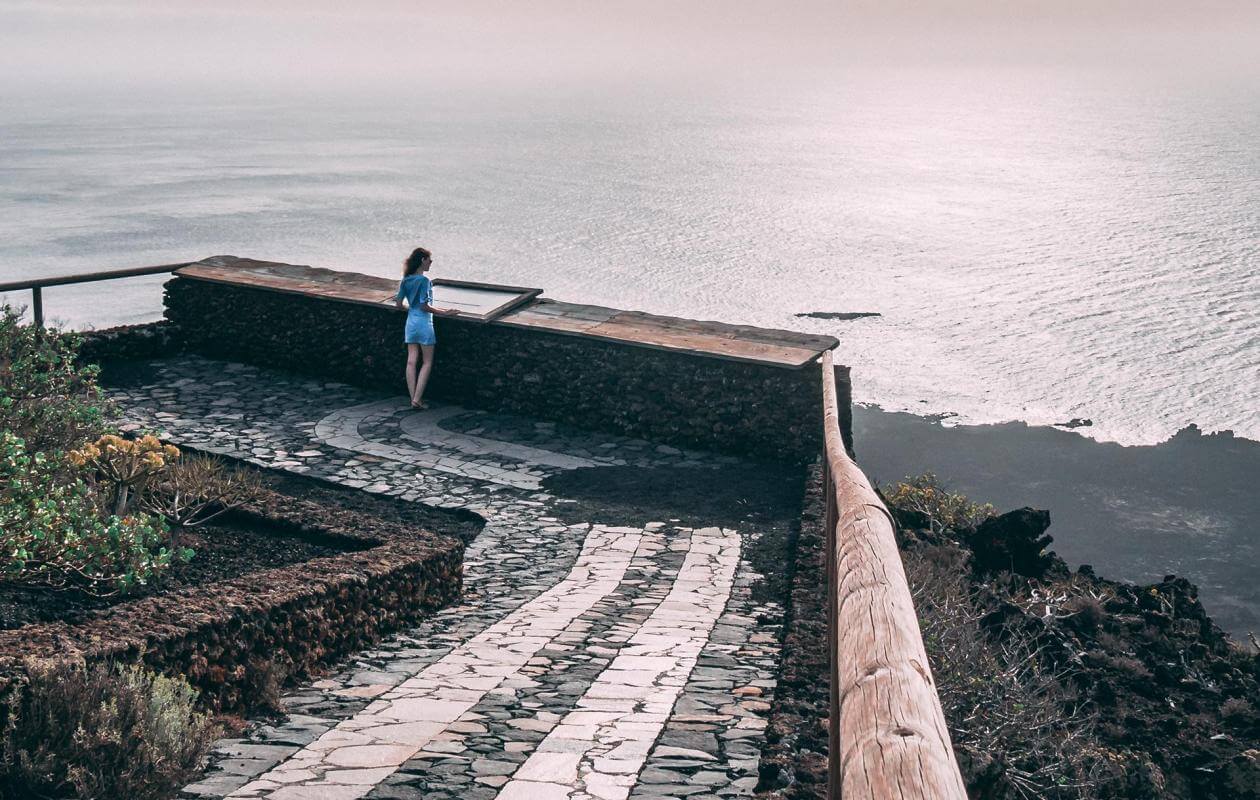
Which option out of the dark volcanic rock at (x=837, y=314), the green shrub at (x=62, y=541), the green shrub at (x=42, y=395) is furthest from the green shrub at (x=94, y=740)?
the dark volcanic rock at (x=837, y=314)

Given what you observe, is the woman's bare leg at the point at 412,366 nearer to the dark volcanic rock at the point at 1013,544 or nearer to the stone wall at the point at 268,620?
the stone wall at the point at 268,620

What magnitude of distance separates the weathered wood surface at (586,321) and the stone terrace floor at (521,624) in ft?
3.75

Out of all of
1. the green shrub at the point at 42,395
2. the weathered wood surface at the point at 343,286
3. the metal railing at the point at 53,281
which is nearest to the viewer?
the green shrub at the point at 42,395

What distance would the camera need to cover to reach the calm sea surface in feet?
183

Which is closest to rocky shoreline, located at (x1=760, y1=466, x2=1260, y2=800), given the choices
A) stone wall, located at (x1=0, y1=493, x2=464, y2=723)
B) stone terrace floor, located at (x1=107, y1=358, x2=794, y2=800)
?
stone terrace floor, located at (x1=107, y1=358, x2=794, y2=800)

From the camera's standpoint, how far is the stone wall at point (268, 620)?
506 cm

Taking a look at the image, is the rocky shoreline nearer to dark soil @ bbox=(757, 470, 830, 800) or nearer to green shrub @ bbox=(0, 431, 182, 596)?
dark soil @ bbox=(757, 470, 830, 800)

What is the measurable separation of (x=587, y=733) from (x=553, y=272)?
7072 centimetres

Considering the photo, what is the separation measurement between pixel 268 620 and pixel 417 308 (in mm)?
7537

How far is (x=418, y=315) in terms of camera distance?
43.2ft

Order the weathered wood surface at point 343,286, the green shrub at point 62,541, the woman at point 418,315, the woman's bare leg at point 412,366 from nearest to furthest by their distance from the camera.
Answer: the green shrub at point 62,541 < the woman at point 418,315 < the woman's bare leg at point 412,366 < the weathered wood surface at point 343,286

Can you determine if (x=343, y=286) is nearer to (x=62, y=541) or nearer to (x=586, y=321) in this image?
(x=586, y=321)

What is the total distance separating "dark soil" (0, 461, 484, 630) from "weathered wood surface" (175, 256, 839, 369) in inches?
131

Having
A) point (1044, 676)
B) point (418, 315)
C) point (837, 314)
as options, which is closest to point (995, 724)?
point (1044, 676)
